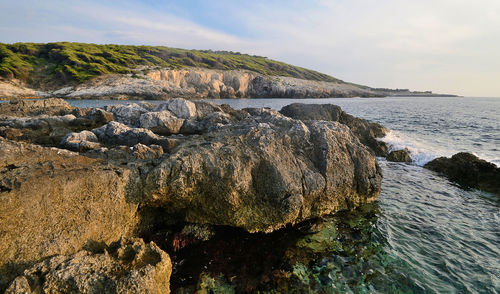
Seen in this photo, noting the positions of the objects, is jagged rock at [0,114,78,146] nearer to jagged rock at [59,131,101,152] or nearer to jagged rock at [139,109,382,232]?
jagged rock at [59,131,101,152]

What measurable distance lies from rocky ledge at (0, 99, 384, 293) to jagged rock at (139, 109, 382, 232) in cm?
4

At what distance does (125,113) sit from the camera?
22.4 metres

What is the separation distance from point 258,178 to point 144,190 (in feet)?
13.2

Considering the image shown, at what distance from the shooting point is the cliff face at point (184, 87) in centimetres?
6531

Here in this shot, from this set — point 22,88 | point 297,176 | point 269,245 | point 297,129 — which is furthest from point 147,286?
point 22,88

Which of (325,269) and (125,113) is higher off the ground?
(125,113)

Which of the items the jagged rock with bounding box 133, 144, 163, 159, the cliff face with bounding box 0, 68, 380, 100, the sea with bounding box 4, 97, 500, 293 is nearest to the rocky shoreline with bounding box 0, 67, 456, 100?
the cliff face with bounding box 0, 68, 380, 100

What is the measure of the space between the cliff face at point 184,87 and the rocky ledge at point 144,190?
2401 inches

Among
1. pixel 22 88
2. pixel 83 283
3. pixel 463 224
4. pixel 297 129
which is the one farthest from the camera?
pixel 22 88

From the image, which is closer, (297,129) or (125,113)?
(297,129)

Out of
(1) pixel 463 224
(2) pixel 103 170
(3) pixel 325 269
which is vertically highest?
(2) pixel 103 170

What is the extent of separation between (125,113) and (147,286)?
20666 mm

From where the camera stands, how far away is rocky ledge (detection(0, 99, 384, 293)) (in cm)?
541

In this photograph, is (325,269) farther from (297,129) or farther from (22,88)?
(22,88)
